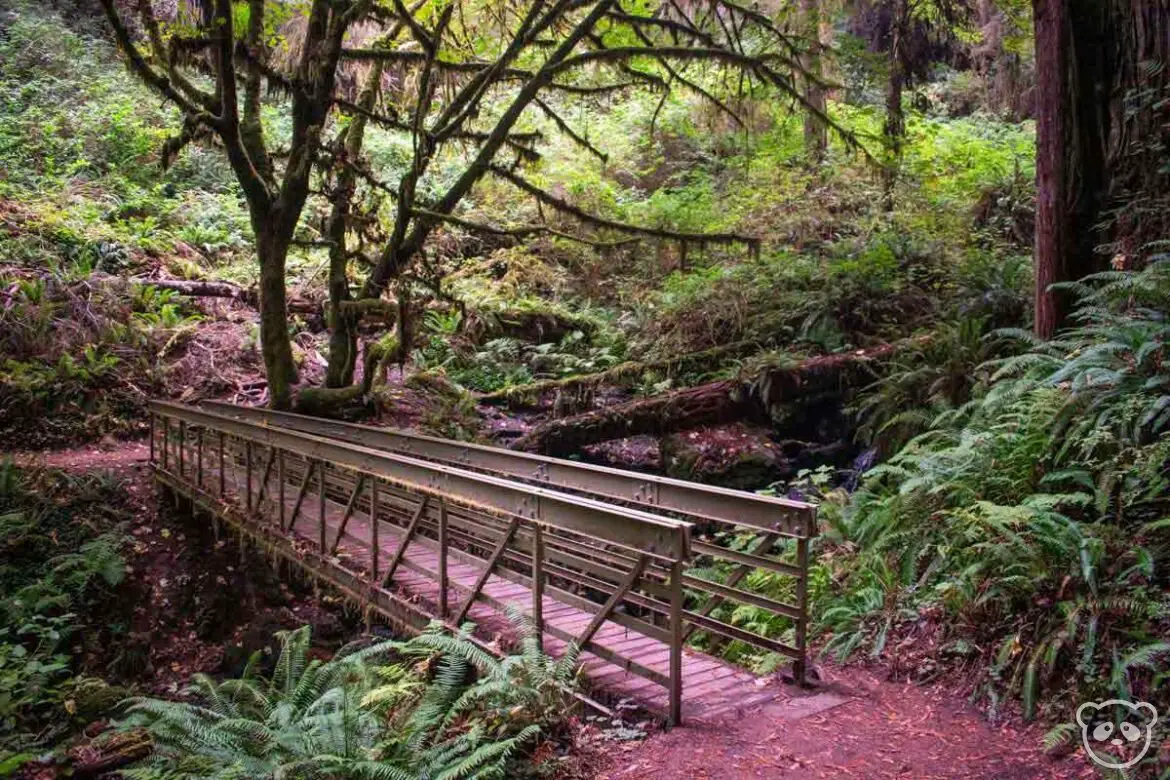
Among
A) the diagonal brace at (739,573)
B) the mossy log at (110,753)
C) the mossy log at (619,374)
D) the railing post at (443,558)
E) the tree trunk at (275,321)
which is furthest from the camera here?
the mossy log at (619,374)

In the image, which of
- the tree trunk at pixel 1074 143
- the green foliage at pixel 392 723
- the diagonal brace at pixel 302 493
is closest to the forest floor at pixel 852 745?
the green foliage at pixel 392 723

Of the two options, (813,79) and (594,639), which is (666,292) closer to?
(813,79)

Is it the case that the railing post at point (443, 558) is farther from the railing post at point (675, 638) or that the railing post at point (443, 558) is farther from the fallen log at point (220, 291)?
the fallen log at point (220, 291)

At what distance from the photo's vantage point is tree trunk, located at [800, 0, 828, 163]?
469 inches

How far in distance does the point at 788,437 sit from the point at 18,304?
12993 millimetres

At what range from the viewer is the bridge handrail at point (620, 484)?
4.84 m

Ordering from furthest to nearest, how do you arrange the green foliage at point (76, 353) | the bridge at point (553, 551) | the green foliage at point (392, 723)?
the green foliage at point (76, 353) < the bridge at point (553, 551) < the green foliage at point (392, 723)

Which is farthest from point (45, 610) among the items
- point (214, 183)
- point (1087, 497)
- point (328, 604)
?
point (214, 183)

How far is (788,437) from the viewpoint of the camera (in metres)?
11.0

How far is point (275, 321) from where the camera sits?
11.5m

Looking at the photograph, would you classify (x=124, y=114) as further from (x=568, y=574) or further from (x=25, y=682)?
(x=568, y=574)

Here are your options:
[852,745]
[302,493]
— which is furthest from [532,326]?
[852,745]

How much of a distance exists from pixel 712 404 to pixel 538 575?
6272 millimetres

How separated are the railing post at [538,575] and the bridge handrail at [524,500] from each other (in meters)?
0.13
